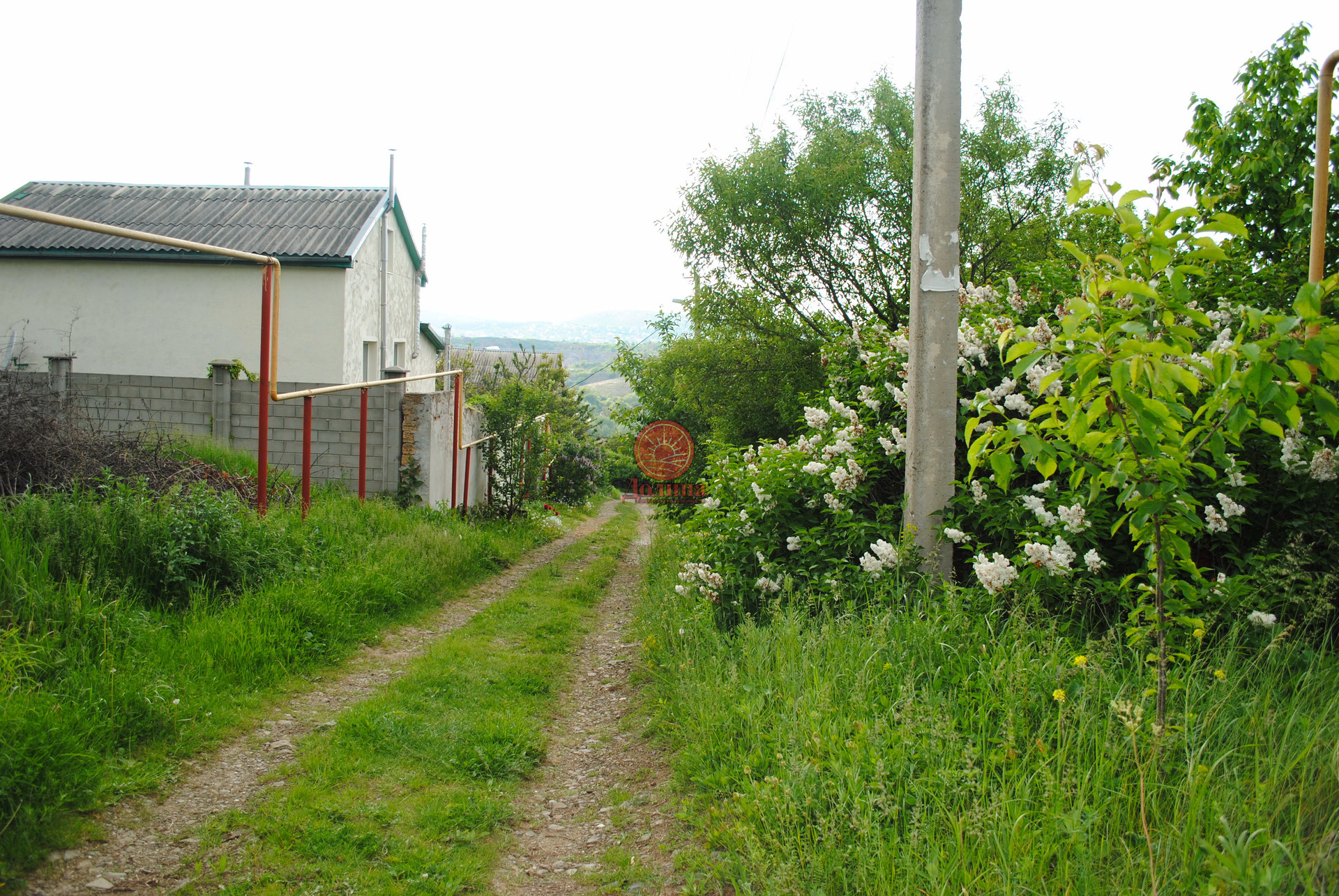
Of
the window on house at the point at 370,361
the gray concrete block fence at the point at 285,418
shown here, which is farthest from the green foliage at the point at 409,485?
the window on house at the point at 370,361

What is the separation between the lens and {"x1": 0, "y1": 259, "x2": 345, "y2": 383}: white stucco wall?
1501 centimetres

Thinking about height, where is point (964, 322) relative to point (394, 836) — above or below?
above

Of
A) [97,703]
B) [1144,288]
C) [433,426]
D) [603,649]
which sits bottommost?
[603,649]

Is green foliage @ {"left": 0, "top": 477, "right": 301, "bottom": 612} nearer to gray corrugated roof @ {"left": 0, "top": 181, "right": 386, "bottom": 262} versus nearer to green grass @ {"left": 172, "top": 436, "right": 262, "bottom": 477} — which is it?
green grass @ {"left": 172, "top": 436, "right": 262, "bottom": 477}

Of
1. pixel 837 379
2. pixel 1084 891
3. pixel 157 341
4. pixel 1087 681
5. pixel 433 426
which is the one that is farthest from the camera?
pixel 157 341

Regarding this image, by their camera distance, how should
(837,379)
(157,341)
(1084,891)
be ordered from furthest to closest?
(157,341)
(837,379)
(1084,891)

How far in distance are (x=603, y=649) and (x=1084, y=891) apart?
15.4 ft

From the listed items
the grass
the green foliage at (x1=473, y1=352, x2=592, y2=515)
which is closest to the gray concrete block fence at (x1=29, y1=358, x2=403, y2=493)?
the green foliage at (x1=473, y1=352, x2=592, y2=515)

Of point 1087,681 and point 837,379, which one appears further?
point 837,379

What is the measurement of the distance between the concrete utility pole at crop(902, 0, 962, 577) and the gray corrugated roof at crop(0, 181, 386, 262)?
12.7m

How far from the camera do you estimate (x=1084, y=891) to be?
221cm

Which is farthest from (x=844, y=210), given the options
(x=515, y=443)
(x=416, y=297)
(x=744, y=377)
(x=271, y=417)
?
(x=416, y=297)

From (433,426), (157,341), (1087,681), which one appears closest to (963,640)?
(1087,681)

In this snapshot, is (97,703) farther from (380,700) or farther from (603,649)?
(603,649)
